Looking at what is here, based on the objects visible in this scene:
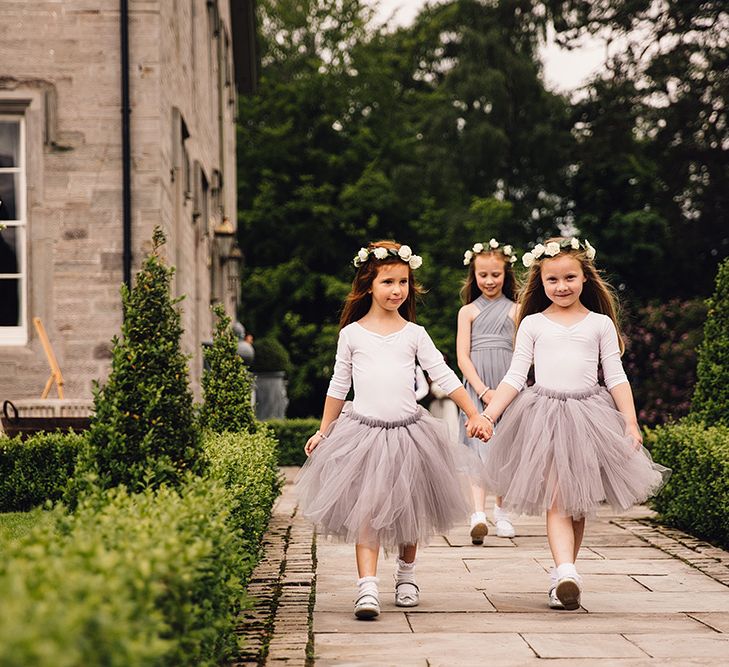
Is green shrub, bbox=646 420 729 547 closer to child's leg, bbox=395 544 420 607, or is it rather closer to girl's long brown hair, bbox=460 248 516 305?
girl's long brown hair, bbox=460 248 516 305

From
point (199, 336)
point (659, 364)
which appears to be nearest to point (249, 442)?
point (199, 336)

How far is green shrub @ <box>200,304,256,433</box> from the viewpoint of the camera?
31.3 feet

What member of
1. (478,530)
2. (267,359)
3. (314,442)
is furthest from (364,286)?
(267,359)

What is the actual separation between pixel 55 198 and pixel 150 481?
25.5ft

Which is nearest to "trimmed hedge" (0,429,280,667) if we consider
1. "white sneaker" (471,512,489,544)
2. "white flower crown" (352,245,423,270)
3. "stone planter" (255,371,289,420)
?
"white flower crown" (352,245,423,270)

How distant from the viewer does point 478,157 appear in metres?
33.4

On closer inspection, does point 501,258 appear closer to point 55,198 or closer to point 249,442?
point 249,442

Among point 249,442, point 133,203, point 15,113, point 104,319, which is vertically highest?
point 15,113

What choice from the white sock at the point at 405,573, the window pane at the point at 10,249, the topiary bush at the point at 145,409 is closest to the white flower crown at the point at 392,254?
the topiary bush at the point at 145,409

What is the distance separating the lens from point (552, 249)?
21.3 feet

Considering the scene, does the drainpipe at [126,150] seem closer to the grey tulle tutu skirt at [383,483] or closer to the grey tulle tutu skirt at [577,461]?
the grey tulle tutu skirt at [383,483]

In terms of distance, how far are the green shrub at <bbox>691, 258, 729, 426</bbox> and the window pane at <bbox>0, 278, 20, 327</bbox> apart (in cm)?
699

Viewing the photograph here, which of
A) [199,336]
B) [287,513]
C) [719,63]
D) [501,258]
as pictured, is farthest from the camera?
[719,63]

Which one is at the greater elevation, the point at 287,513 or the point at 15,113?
the point at 15,113
